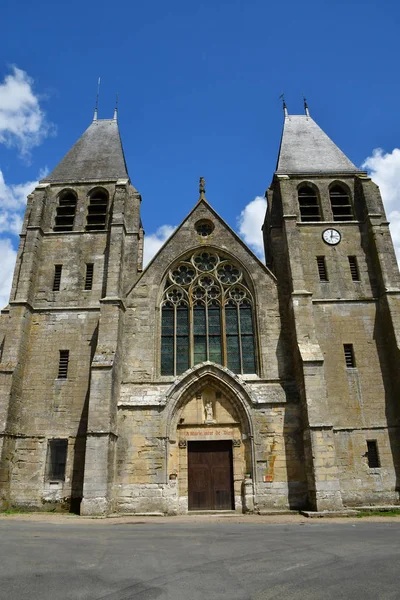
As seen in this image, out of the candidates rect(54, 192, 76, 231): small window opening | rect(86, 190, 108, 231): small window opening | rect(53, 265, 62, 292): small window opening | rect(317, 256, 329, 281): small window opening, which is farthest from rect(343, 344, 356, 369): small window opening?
rect(54, 192, 76, 231): small window opening

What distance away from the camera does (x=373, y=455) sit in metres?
14.1

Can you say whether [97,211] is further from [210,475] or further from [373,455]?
[373,455]

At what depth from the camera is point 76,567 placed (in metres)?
5.78

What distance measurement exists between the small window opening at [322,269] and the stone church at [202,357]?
9 centimetres

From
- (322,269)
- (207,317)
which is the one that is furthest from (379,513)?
(322,269)

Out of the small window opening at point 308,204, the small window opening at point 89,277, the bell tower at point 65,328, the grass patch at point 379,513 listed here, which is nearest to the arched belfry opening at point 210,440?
the bell tower at point 65,328

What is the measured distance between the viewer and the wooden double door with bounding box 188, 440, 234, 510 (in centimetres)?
1388

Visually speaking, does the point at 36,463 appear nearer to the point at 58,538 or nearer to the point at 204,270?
the point at 58,538

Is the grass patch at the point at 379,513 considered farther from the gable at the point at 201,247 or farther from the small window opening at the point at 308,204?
the small window opening at the point at 308,204

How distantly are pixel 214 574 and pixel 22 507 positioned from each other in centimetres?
1032

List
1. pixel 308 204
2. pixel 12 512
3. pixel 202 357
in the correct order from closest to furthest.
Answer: pixel 12 512 → pixel 202 357 → pixel 308 204

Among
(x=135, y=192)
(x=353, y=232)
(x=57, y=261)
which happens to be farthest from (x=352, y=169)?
(x=57, y=261)

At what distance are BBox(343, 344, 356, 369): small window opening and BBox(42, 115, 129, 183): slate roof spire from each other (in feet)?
38.7

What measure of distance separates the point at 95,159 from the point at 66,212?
3.47m
